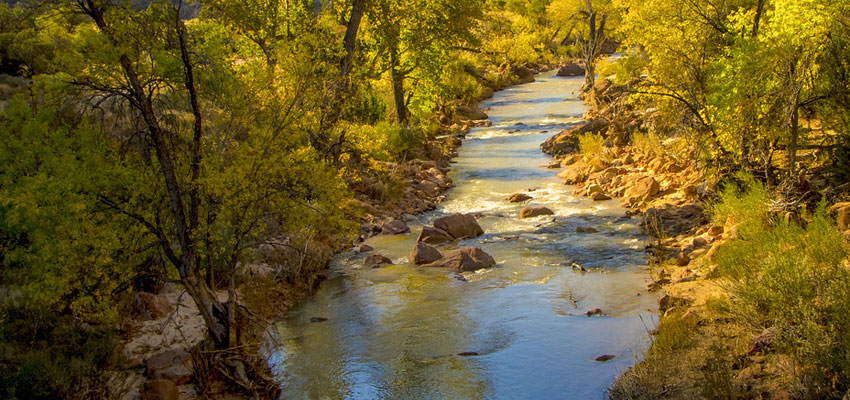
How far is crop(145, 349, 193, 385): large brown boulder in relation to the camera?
26.9 ft

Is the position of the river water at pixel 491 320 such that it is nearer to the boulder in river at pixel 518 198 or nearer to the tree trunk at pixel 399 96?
the boulder in river at pixel 518 198

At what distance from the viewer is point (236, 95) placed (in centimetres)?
951

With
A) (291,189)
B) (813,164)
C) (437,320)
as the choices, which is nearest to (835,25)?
(813,164)

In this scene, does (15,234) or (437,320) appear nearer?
(15,234)

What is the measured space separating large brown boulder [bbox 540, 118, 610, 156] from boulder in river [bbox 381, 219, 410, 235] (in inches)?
386

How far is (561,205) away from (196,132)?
11.8 metres

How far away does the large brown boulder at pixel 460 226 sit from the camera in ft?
52.4

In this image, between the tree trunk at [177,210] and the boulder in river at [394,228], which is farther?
the boulder in river at [394,228]

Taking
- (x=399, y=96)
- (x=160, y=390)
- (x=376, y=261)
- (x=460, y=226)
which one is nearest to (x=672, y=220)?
(x=460, y=226)

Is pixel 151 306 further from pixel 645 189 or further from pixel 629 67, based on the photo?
pixel 629 67

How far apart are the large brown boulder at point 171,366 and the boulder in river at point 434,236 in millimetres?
7682

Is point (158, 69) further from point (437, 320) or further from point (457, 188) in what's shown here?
point (457, 188)

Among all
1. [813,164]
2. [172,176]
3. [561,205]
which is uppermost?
[172,176]

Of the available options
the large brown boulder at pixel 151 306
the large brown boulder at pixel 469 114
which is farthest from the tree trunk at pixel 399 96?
the large brown boulder at pixel 151 306
